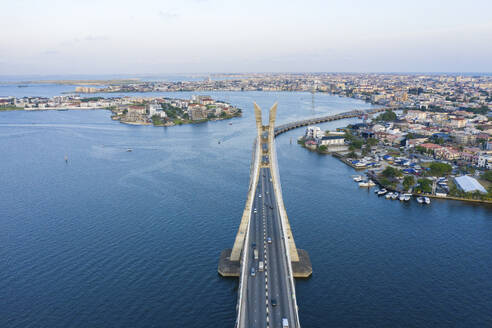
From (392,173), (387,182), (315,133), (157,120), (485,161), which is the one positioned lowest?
(387,182)

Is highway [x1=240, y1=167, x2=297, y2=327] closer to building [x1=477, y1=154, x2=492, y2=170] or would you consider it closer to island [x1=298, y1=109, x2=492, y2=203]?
island [x1=298, y1=109, x2=492, y2=203]

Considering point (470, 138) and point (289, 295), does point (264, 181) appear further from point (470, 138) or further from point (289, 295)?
point (470, 138)

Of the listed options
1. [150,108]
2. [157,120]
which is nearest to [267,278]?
[157,120]

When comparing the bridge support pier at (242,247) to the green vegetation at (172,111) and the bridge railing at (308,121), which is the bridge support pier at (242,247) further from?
the green vegetation at (172,111)

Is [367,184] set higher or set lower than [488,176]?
lower

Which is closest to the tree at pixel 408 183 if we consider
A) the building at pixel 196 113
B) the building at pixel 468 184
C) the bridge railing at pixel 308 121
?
the building at pixel 468 184

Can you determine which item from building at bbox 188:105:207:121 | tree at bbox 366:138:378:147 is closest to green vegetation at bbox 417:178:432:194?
tree at bbox 366:138:378:147

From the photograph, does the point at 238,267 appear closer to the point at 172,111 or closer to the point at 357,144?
the point at 357,144
